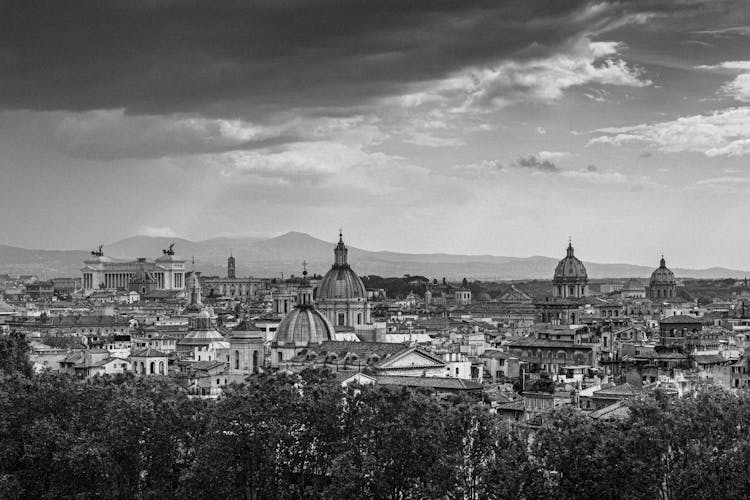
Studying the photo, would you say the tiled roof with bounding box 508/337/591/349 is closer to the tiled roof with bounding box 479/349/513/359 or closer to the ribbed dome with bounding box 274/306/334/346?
the tiled roof with bounding box 479/349/513/359

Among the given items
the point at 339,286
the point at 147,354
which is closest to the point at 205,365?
the point at 147,354

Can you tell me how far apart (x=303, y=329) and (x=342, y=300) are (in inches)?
571

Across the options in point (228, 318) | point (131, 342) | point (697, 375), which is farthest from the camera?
point (228, 318)

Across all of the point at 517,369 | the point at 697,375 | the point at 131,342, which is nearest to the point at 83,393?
the point at 697,375

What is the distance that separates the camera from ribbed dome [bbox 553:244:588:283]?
174 m

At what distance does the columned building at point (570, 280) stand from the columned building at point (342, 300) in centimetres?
5907

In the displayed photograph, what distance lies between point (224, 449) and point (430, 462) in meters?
7.63

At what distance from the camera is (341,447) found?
50250 millimetres

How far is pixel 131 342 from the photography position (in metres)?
131

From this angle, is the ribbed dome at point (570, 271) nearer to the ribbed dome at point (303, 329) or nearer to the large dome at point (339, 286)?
the large dome at point (339, 286)

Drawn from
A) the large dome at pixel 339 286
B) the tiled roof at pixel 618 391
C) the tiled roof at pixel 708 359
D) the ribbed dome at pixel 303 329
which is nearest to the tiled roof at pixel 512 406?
the tiled roof at pixel 618 391

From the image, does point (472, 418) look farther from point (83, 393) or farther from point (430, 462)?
point (83, 393)

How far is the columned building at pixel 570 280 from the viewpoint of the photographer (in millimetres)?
173500

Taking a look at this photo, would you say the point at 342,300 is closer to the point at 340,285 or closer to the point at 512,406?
the point at 340,285
